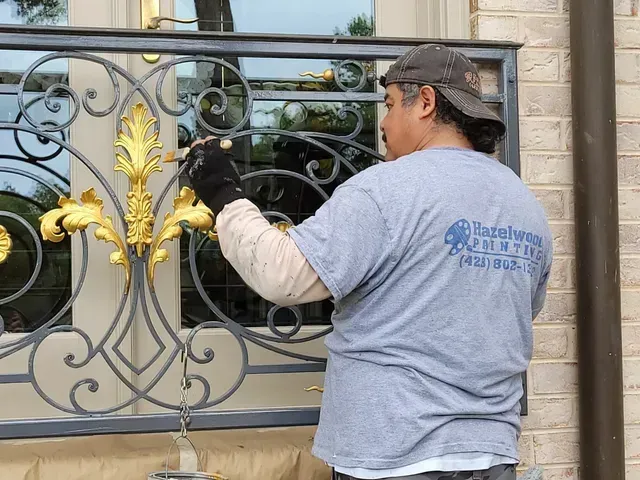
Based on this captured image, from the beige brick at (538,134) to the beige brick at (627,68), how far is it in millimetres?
261

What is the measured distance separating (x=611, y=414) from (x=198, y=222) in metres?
1.26

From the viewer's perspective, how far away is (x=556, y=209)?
224 cm

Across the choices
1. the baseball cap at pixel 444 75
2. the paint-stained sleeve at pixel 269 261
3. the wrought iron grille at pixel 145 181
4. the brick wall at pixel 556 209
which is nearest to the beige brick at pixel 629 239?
the brick wall at pixel 556 209

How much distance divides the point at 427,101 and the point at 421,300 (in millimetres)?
417

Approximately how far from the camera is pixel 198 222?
2.00m

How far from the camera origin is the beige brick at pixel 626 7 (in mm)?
2309

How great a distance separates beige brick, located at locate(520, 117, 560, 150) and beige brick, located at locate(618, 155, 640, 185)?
0.21m

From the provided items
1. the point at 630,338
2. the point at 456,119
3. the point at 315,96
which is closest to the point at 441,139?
the point at 456,119

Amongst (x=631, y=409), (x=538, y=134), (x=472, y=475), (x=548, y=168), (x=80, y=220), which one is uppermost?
(x=538, y=134)

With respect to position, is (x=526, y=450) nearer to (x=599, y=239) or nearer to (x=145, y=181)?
(x=599, y=239)

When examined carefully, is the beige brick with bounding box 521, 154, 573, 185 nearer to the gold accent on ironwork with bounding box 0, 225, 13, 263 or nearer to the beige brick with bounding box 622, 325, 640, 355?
the beige brick with bounding box 622, 325, 640, 355

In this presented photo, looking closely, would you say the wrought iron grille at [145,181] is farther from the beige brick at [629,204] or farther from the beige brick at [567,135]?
the beige brick at [629,204]

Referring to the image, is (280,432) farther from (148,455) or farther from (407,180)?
(407,180)

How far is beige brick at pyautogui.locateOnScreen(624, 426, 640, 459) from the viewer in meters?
2.28
